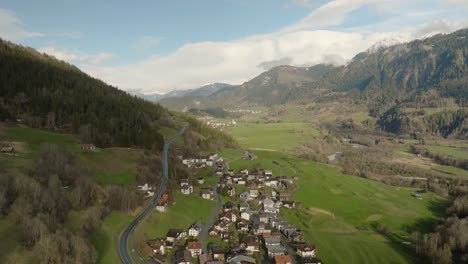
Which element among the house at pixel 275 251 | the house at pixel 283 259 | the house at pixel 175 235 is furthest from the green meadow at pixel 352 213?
the house at pixel 175 235

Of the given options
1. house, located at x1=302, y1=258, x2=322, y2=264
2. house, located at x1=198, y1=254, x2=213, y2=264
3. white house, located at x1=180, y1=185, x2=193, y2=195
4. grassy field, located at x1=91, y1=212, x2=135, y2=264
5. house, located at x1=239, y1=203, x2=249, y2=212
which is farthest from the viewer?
white house, located at x1=180, y1=185, x2=193, y2=195

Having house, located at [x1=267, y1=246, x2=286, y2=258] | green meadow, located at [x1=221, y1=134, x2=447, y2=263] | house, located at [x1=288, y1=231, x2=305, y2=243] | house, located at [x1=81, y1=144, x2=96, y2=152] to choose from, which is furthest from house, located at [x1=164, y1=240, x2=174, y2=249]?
house, located at [x1=81, y1=144, x2=96, y2=152]

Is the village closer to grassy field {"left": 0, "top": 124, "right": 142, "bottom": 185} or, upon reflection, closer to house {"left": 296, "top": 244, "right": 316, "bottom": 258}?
house {"left": 296, "top": 244, "right": 316, "bottom": 258}

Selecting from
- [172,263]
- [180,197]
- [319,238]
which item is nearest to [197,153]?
[180,197]

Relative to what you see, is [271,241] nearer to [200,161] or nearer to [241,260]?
[241,260]

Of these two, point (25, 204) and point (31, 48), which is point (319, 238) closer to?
point (25, 204)

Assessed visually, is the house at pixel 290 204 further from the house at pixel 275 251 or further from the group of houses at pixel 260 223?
the house at pixel 275 251

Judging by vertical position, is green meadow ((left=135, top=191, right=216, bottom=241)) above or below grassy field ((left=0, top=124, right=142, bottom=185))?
below
